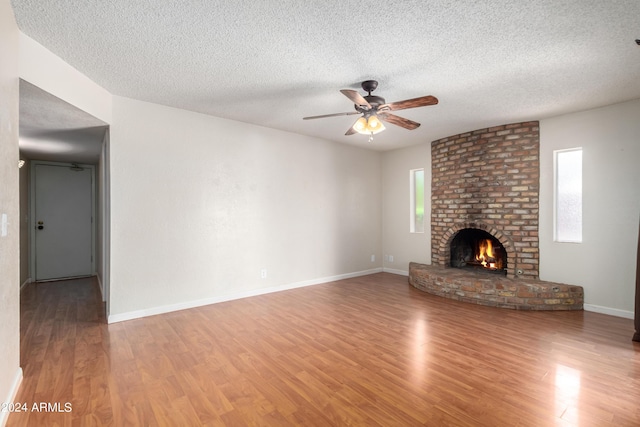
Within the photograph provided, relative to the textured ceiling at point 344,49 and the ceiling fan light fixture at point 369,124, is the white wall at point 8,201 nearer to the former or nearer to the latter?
the textured ceiling at point 344,49

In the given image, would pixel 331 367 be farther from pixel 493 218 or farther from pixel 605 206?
pixel 605 206

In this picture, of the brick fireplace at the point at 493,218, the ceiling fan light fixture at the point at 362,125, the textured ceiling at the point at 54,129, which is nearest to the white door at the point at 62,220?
the textured ceiling at the point at 54,129

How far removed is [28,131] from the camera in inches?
144

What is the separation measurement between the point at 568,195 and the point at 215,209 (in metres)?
4.83

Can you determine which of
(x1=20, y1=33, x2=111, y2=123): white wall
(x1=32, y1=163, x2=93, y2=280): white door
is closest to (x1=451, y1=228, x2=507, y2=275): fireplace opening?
(x1=20, y1=33, x2=111, y2=123): white wall

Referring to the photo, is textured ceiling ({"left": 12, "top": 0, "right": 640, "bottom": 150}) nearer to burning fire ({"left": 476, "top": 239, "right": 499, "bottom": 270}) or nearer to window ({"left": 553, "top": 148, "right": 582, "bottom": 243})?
window ({"left": 553, "top": 148, "right": 582, "bottom": 243})

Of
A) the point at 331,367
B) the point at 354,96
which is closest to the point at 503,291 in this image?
the point at 331,367

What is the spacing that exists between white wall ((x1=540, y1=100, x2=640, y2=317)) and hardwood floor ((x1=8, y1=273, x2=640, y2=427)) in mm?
415

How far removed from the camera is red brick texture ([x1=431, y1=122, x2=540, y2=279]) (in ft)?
14.4

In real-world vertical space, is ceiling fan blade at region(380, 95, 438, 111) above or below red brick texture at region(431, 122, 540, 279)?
above

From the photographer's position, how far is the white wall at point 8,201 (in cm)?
181

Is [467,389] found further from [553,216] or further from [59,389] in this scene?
[553,216]

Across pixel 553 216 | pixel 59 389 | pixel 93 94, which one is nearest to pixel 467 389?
pixel 59 389

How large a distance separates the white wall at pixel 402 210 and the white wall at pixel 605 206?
1950 millimetres
